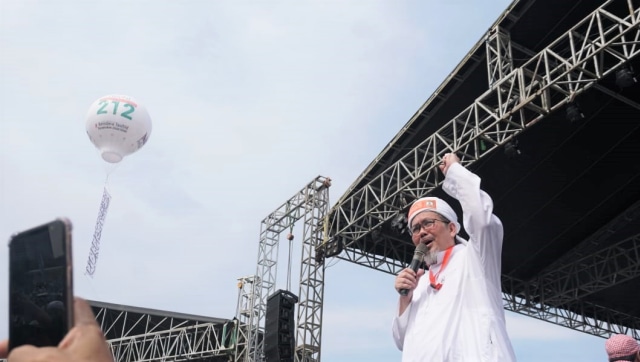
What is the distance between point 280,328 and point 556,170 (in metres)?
6.04

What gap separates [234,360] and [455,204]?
7.68 meters

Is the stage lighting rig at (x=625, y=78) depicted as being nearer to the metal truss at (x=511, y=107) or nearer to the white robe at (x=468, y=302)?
the metal truss at (x=511, y=107)

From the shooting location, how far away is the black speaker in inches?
478

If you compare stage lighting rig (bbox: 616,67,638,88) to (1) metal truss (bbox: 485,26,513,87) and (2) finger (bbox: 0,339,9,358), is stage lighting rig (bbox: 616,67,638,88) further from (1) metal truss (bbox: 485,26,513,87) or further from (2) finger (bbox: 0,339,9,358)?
(2) finger (bbox: 0,339,9,358)

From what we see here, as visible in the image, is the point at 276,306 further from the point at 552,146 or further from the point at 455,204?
the point at 552,146

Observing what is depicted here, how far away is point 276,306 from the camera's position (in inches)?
491

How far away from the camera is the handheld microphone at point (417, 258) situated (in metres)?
2.44

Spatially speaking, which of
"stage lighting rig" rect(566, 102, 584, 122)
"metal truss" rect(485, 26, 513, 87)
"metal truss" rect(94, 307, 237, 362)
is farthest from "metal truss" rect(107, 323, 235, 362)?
"stage lighting rig" rect(566, 102, 584, 122)

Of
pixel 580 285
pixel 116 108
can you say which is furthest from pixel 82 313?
pixel 580 285

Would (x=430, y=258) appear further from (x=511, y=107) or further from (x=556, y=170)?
(x=556, y=170)

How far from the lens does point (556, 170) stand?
12.3 metres

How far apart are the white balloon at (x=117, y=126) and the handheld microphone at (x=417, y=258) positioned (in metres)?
7.77

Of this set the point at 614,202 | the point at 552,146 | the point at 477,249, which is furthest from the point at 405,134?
the point at 477,249

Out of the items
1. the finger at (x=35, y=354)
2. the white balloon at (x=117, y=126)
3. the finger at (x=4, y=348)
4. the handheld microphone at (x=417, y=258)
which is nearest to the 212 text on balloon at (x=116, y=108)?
the white balloon at (x=117, y=126)
